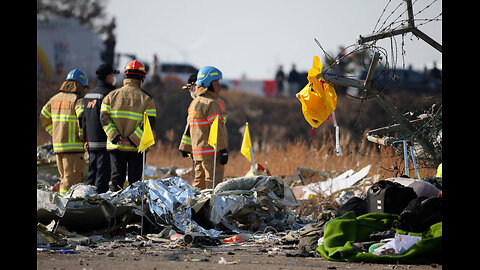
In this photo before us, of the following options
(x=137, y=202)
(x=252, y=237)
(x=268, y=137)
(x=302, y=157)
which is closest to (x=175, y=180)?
(x=137, y=202)

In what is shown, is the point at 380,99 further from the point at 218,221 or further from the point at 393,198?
the point at 218,221

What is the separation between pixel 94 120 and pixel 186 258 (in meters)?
4.31

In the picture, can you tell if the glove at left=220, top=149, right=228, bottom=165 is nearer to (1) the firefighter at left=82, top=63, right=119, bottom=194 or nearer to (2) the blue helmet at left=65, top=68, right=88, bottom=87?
(1) the firefighter at left=82, top=63, right=119, bottom=194

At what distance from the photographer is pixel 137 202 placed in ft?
25.6

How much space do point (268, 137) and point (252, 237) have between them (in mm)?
22788

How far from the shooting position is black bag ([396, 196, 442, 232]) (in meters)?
5.86

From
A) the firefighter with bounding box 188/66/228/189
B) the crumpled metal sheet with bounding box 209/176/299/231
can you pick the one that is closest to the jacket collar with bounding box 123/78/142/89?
the firefighter with bounding box 188/66/228/189

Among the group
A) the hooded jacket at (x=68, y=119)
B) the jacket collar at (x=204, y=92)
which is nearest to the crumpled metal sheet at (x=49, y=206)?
the hooded jacket at (x=68, y=119)

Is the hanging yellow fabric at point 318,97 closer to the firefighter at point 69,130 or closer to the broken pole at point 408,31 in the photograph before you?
the broken pole at point 408,31

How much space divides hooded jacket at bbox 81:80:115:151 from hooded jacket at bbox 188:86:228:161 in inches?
49.4

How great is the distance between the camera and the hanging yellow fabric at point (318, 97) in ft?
24.8

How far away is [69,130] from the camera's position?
1027 cm

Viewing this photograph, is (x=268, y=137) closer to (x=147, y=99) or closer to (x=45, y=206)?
(x=147, y=99)

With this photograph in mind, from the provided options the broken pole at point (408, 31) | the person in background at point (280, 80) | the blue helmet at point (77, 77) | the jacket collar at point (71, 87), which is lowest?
the jacket collar at point (71, 87)
